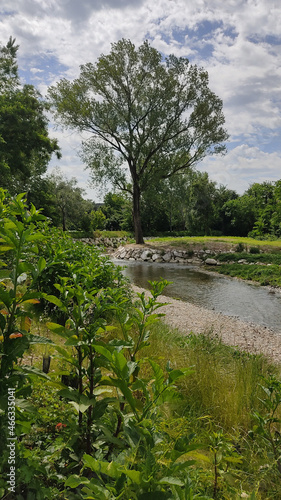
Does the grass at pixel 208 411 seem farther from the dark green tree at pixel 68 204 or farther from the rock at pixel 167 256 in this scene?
the dark green tree at pixel 68 204

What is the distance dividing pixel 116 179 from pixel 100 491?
23.6 m

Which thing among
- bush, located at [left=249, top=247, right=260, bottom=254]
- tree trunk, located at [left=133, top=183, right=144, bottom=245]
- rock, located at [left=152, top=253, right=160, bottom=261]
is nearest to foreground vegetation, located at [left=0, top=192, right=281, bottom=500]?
rock, located at [left=152, top=253, right=160, bottom=261]

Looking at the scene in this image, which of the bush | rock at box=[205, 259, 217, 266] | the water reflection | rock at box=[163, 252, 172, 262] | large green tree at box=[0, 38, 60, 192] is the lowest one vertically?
the water reflection

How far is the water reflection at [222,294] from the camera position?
Result: 971 centimetres

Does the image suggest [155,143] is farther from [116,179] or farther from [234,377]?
[234,377]

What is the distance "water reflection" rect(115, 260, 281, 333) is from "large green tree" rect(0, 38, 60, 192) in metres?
11.3

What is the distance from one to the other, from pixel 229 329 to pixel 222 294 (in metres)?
5.34

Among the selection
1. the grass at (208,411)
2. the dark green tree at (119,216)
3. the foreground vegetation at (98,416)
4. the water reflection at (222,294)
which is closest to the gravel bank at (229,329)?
the grass at (208,411)

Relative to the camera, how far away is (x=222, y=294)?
1235 cm

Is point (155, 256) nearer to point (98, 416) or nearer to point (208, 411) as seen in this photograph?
point (208, 411)

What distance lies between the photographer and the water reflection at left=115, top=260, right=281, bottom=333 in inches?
382

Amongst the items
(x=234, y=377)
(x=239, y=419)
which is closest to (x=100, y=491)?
(x=239, y=419)

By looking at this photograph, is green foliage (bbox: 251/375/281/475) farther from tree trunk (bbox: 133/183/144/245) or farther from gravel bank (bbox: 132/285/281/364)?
tree trunk (bbox: 133/183/144/245)

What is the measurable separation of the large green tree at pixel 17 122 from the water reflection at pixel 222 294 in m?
11.3
